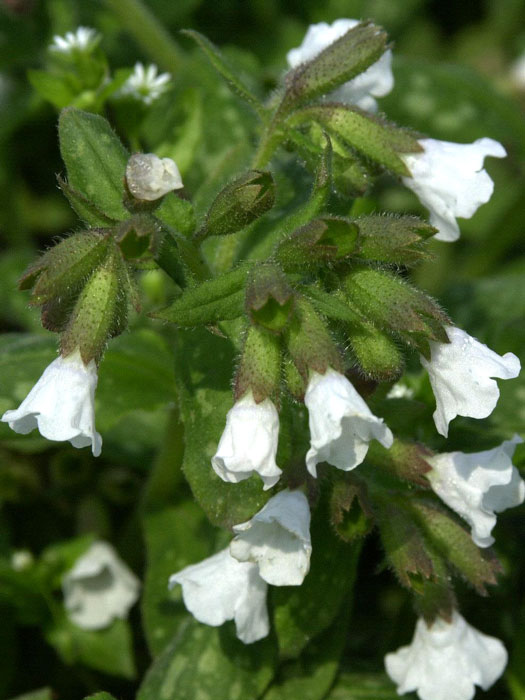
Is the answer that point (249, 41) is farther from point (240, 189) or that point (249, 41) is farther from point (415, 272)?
point (240, 189)

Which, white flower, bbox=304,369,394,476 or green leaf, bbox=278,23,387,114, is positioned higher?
green leaf, bbox=278,23,387,114

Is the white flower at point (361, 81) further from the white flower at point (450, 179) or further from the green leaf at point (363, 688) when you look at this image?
the green leaf at point (363, 688)

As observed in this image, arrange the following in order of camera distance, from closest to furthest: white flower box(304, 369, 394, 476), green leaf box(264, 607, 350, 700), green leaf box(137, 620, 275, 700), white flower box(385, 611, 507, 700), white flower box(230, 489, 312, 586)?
white flower box(304, 369, 394, 476)
white flower box(230, 489, 312, 586)
white flower box(385, 611, 507, 700)
green leaf box(137, 620, 275, 700)
green leaf box(264, 607, 350, 700)

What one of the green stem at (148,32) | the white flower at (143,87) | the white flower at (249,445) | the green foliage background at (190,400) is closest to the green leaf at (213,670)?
the green foliage background at (190,400)

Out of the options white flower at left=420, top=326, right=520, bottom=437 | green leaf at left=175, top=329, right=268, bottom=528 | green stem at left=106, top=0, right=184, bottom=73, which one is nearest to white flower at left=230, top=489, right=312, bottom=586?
green leaf at left=175, top=329, right=268, bottom=528

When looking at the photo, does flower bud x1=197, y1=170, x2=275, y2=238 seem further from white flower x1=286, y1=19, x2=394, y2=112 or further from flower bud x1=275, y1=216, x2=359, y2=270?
white flower x1=286, y1=19, x2=394, y2=112

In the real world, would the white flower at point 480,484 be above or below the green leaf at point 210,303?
below

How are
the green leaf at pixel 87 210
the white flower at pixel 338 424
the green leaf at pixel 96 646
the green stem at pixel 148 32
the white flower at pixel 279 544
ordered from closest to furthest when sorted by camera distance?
the white flower at pixel 338 424, the white flower at pixel 279 544, the green leaf at pixel 87 210, the green leaf at pixel 96 646, the green stem at pixel 148 32
